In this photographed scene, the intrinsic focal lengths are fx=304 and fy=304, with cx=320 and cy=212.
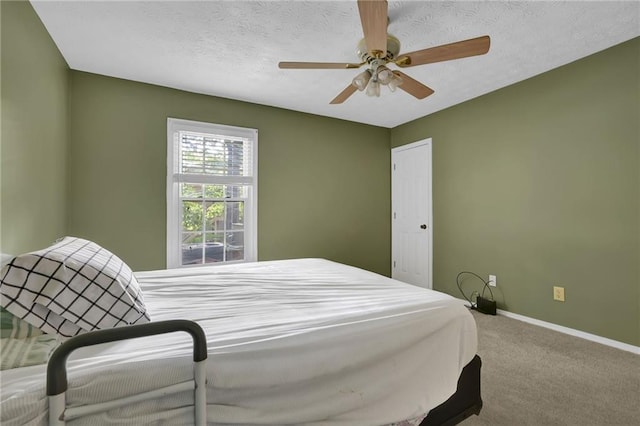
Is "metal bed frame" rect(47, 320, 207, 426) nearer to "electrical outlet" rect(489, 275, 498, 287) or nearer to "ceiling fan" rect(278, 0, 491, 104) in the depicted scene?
"ceiling fan" rect(278, 0, 491, 104)

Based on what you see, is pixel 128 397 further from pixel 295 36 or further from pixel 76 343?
pixel 295 36

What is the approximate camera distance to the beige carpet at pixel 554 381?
5.50 ft

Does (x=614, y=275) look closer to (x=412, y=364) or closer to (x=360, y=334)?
(x=412, y=364)

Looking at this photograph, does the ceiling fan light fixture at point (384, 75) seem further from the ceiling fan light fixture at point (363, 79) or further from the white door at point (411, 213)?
the white door at point (411, 213)

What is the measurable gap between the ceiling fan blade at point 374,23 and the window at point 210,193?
221 cm

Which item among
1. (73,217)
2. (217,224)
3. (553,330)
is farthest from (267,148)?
(553,330)

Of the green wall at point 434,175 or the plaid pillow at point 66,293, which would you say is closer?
the plaid pillow at point 66,293

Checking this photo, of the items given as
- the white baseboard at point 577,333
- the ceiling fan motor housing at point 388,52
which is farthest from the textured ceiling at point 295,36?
the white baseboard at point 577,333

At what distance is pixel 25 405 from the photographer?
2.50 ft

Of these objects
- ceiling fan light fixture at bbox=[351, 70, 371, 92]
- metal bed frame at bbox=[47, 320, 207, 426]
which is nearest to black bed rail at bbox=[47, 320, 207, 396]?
metal bed frame at bbox=[47, 320, 207, 426]

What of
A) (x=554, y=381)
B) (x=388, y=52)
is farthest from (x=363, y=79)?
(x=554, y=381)

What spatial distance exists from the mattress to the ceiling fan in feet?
4.66

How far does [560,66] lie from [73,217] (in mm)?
4838

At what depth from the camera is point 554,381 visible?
2.01 m
